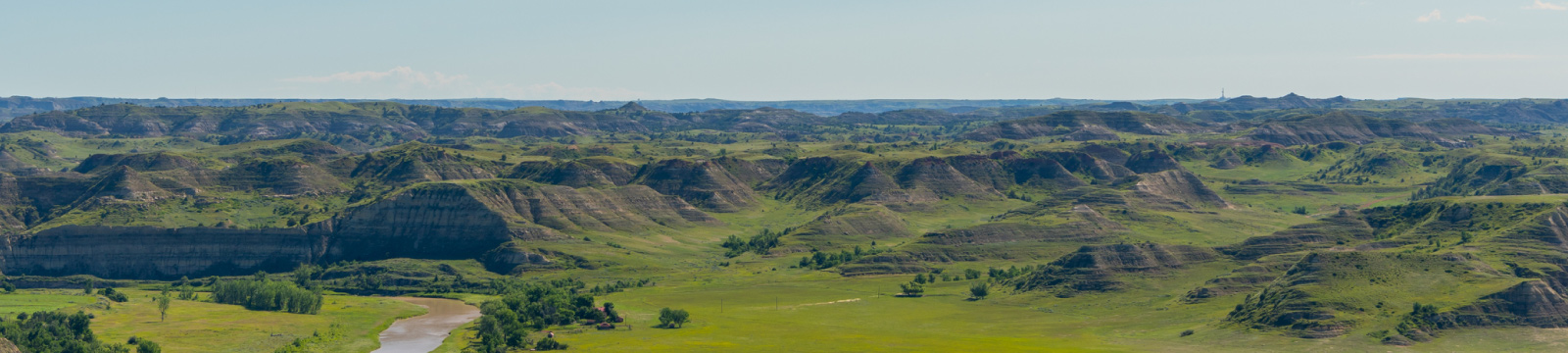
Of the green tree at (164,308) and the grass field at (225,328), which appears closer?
the grass field at (225,328)

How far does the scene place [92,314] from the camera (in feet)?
586

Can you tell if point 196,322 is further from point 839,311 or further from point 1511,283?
point 1511,283

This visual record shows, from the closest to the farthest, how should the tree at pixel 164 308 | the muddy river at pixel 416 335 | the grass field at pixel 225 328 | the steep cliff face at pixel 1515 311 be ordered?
1. the steep cliff face at pixel 1515 311
2. the grass field at pixel 225 328
3. the muddy river at pixel 416 335
4. the tree at pixel 164 308

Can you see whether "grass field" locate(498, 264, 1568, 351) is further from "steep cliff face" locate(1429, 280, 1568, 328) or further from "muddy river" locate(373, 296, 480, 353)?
"muddy river" locate(373, 296, 480, 353)

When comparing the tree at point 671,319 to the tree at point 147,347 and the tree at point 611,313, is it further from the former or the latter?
the tree at point 147,347

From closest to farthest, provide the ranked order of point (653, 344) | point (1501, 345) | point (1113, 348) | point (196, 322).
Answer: point (1501, 345)
point (1113, 348)
point (653, 344)
point (196, 322)

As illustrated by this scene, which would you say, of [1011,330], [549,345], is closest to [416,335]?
[549,345]

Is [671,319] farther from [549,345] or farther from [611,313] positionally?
[549,345]

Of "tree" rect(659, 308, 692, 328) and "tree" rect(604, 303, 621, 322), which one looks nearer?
"tree" rect(659, 308, 692, 328)

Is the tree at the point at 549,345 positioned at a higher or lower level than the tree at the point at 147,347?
lower

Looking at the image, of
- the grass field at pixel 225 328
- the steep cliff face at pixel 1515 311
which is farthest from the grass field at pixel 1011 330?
the grass field at pixel 225 328

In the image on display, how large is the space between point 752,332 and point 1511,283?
8734cm

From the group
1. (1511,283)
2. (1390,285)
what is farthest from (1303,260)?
(1511,283)

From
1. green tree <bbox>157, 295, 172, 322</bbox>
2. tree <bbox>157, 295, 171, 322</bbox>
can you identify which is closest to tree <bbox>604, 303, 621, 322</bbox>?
green tree <bbox>157, 295, 172, 322</bbox>
